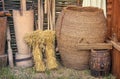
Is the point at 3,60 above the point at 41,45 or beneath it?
beneath

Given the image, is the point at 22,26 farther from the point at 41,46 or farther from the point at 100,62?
the point at 100,62

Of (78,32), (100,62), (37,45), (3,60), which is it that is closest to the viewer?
(100,62)

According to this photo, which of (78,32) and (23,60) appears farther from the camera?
(23,60)

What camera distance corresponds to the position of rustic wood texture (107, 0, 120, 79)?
13.1 ft

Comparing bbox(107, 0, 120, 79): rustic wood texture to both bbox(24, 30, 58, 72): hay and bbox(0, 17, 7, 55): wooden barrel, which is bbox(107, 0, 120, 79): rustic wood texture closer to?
bbox(24, 30, 58, 72): hay

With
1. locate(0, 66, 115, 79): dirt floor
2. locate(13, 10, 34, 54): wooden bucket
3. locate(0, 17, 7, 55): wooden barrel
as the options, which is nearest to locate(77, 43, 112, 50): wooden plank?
locate(0, 66, 115, 79): dirt floor

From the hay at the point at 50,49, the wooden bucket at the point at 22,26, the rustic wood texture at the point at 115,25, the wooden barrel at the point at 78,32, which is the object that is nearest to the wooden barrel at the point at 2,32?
the wooden bucket at the point at 22,26

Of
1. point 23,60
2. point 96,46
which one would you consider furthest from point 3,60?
point 96,46

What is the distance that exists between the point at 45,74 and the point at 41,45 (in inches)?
18.3

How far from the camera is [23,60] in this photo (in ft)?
15.0

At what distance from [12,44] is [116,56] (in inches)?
73.6

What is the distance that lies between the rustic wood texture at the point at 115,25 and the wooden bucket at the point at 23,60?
1.38m

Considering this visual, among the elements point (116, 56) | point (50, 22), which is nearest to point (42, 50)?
point (50, 22)

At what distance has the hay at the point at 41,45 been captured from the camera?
4.31 meters
